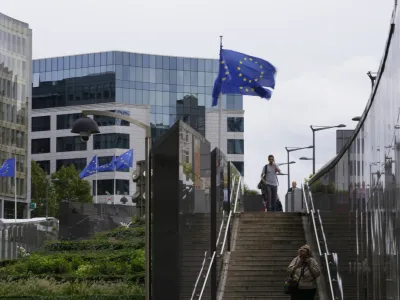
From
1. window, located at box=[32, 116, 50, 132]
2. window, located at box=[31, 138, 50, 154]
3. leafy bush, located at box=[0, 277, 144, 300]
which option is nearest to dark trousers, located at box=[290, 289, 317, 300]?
leafy bush, located at box=[0, 277, 144, 300]

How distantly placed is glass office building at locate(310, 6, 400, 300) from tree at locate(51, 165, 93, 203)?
114927 millimetres

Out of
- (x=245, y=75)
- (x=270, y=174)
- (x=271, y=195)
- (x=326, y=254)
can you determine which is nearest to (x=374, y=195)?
(x=326, y=254)

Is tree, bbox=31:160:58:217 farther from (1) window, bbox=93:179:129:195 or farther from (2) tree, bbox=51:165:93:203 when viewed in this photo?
(1) window, bbox=93:179:129:195

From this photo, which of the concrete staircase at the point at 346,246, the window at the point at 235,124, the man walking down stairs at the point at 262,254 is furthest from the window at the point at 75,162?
the concrete staircase at the point at 346,246

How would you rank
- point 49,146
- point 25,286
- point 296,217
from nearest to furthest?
point 296,217 → point 25,286 → point 49,146

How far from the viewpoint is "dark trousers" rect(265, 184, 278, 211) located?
3916 centimetres

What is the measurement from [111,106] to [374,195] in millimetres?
145916

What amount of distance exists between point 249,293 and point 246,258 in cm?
245

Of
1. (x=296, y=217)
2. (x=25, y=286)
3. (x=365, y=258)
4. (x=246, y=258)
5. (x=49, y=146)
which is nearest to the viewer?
(x=365, y=258)

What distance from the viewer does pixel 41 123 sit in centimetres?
16050

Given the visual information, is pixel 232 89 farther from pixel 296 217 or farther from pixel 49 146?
pixel 49 146

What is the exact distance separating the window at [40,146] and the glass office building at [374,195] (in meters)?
139

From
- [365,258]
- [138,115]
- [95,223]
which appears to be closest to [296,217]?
[365,258]

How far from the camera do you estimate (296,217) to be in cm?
3353
